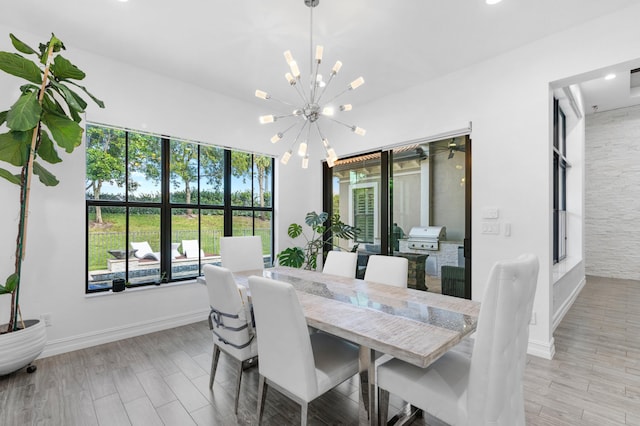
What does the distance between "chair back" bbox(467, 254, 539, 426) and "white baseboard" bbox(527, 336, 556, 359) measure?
1.90 m

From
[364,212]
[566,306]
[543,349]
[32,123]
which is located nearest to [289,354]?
[32,123]

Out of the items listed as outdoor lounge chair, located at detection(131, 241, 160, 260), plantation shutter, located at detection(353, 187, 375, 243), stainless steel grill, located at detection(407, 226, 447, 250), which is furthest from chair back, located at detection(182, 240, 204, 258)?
stainless steel grill, located at detection(407, 226, 447, 250)

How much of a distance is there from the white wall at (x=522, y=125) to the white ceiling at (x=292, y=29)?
0.15 metres

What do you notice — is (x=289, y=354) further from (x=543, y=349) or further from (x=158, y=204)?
(x=158, y=204)

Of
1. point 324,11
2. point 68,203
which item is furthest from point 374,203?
point 68,203

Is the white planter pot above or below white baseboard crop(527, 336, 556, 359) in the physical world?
above

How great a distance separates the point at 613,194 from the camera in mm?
5727

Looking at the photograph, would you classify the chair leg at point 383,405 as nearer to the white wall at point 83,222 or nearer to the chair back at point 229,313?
the chair back at point 229,313

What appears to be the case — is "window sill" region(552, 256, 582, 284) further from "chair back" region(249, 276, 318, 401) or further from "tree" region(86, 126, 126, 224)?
"tree" region(86, 126, 126, 224)

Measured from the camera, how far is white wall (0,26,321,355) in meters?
2.77

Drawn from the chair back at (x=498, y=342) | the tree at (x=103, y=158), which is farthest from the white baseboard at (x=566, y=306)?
the tree at (x=103, y=158)

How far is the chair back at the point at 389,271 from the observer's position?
8.36ft

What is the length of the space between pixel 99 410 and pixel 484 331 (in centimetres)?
241

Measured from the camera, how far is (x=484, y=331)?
121 centimetres
